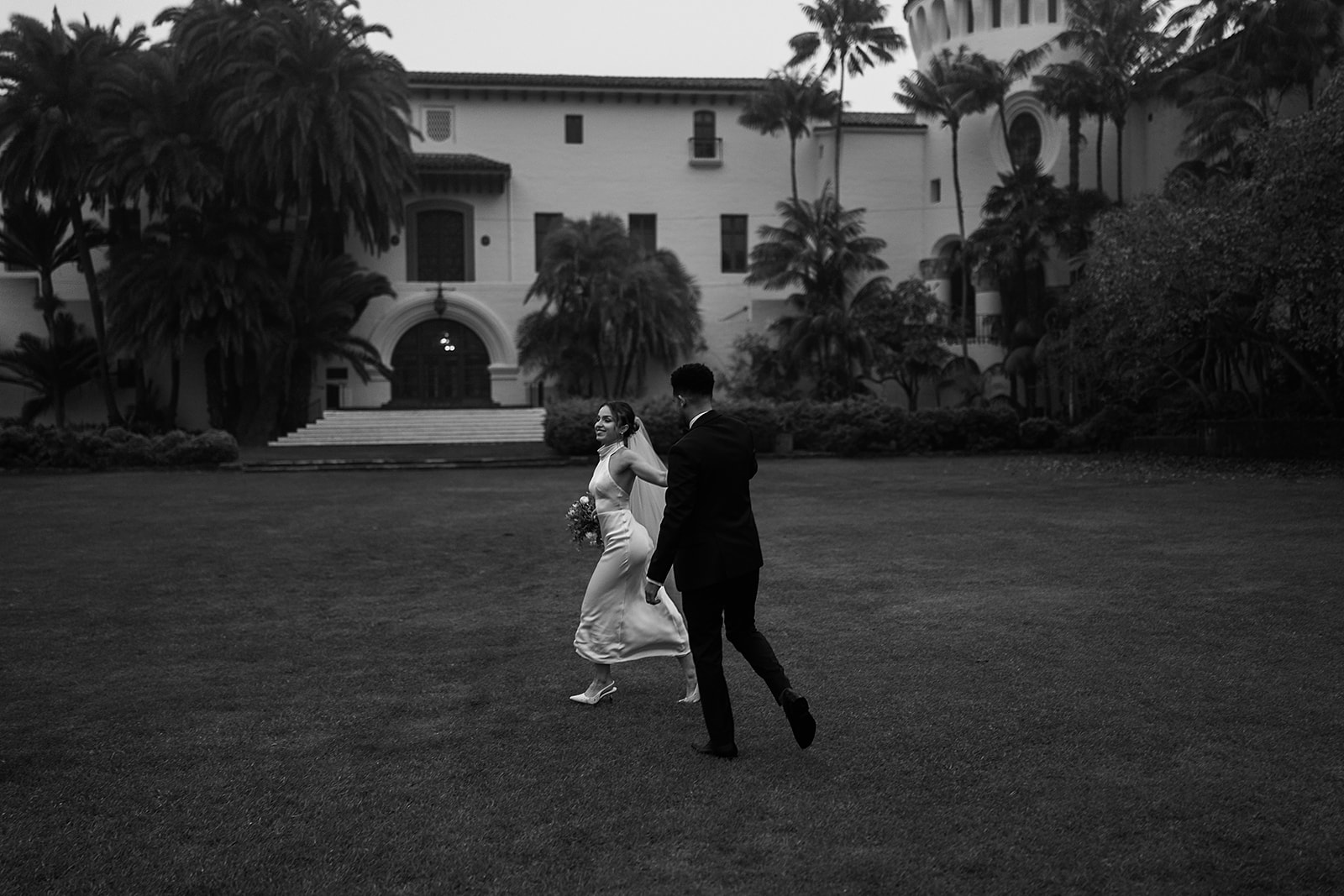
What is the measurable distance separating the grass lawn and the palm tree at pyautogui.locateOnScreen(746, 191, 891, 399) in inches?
1014

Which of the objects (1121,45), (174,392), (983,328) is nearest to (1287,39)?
(1121,45)

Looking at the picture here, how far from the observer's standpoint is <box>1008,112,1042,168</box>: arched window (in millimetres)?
43312

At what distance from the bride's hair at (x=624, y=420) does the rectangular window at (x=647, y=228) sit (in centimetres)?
3839

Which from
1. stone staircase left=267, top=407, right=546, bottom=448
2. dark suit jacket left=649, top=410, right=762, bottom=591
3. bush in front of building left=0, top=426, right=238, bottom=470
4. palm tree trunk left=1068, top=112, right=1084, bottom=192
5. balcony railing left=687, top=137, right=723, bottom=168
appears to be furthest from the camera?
balcony railing left=687, top=137, right=723, bottom=168

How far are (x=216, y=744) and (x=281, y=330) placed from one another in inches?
1343

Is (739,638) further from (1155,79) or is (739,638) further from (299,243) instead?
(1155,79)

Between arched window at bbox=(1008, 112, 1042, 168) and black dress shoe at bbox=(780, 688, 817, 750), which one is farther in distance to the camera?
arched window at bbox=(1008, 112, 1042, 168)

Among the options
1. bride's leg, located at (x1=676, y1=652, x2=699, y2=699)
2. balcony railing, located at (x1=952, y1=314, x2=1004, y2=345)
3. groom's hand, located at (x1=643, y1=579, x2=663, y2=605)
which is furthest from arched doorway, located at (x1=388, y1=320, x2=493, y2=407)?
groom's hand, located at (x1=643, y1=579, x2=663, y2=605)

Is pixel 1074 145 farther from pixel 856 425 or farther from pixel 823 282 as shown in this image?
pixel 856 425

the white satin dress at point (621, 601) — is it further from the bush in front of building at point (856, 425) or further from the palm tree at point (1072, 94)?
the palm tree at point (1072, 94)

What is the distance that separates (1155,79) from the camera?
38812 millimetres

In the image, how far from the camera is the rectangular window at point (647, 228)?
4488 cm

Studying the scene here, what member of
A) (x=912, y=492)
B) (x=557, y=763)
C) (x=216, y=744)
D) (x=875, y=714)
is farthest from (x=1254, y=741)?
(x=912, y=492)

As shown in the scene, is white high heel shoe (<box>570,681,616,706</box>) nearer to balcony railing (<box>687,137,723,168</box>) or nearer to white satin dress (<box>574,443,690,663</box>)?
white satin dress (<box>574,443,690,663</box>)
